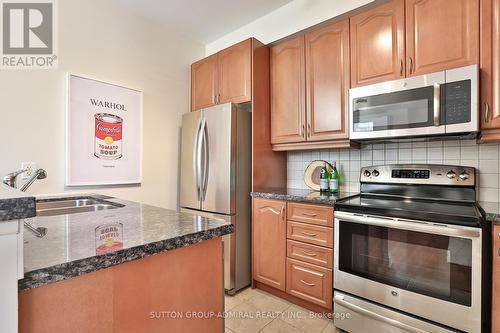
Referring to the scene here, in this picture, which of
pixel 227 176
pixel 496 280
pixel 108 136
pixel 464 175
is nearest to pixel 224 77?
pixel 227 176

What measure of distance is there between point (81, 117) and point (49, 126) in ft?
0.77

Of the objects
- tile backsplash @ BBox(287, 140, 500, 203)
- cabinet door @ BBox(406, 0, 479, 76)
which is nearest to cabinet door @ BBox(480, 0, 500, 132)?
cabinet door @ BBox(406, 0, 479, 76)

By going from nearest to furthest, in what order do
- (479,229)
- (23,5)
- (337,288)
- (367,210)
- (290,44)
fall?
(479,229), (367,210), (337,288), (23,5), (290,44)

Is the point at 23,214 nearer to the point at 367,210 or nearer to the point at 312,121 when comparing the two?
the point at 367,210

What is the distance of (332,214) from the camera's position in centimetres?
184

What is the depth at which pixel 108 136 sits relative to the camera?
7.61 feet

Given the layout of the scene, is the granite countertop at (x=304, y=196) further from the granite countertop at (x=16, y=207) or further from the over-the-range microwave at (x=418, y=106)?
the granite countertop at (x=16, y=207)

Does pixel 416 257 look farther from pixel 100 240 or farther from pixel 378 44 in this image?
pixel 100 240

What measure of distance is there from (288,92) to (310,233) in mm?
1249

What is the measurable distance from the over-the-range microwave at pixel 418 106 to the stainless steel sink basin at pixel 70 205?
178 centimetres

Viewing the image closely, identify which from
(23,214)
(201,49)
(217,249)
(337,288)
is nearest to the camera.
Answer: (23,214)

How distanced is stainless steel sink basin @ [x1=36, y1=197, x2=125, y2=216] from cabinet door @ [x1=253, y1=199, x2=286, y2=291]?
3.85 ft

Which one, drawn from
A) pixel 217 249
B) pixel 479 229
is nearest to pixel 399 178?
pixel 479 229

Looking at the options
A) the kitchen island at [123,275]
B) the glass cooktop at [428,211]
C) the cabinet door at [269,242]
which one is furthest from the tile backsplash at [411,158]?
the kitchen island at [123,275]
